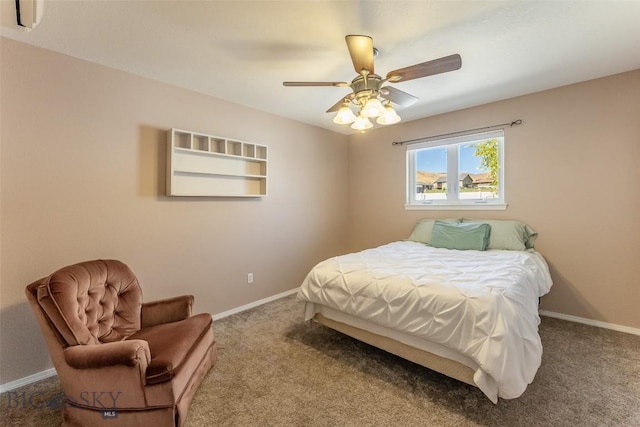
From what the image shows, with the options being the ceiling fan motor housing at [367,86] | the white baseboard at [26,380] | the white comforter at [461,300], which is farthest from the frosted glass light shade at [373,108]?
the white baseboard at [26,380]

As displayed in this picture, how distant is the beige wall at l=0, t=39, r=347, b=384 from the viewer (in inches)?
77.9

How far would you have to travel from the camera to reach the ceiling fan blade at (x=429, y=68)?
69.4 inches

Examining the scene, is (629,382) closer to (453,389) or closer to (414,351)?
(453,389)

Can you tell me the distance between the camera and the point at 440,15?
1792 mm

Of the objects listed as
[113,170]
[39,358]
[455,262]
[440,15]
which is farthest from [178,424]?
[440,15]

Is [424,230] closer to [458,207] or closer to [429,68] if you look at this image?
[458,207]

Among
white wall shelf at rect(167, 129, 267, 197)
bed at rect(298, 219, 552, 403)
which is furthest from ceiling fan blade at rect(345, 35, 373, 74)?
white wall shelf at rect(167, 129, 267, 197)

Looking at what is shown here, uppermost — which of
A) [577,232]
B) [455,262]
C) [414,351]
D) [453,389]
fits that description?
[577,232]

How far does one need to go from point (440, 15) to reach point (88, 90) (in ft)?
8.96

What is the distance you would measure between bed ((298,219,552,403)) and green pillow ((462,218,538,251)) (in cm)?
2

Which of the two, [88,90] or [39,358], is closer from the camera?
[39,358]

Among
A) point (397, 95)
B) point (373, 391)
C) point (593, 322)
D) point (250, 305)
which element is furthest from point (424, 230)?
point (250, 305)

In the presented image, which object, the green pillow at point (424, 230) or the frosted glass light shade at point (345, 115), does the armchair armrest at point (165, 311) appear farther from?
the green pillow at point (424, 230)

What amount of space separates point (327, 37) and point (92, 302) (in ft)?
7.86
